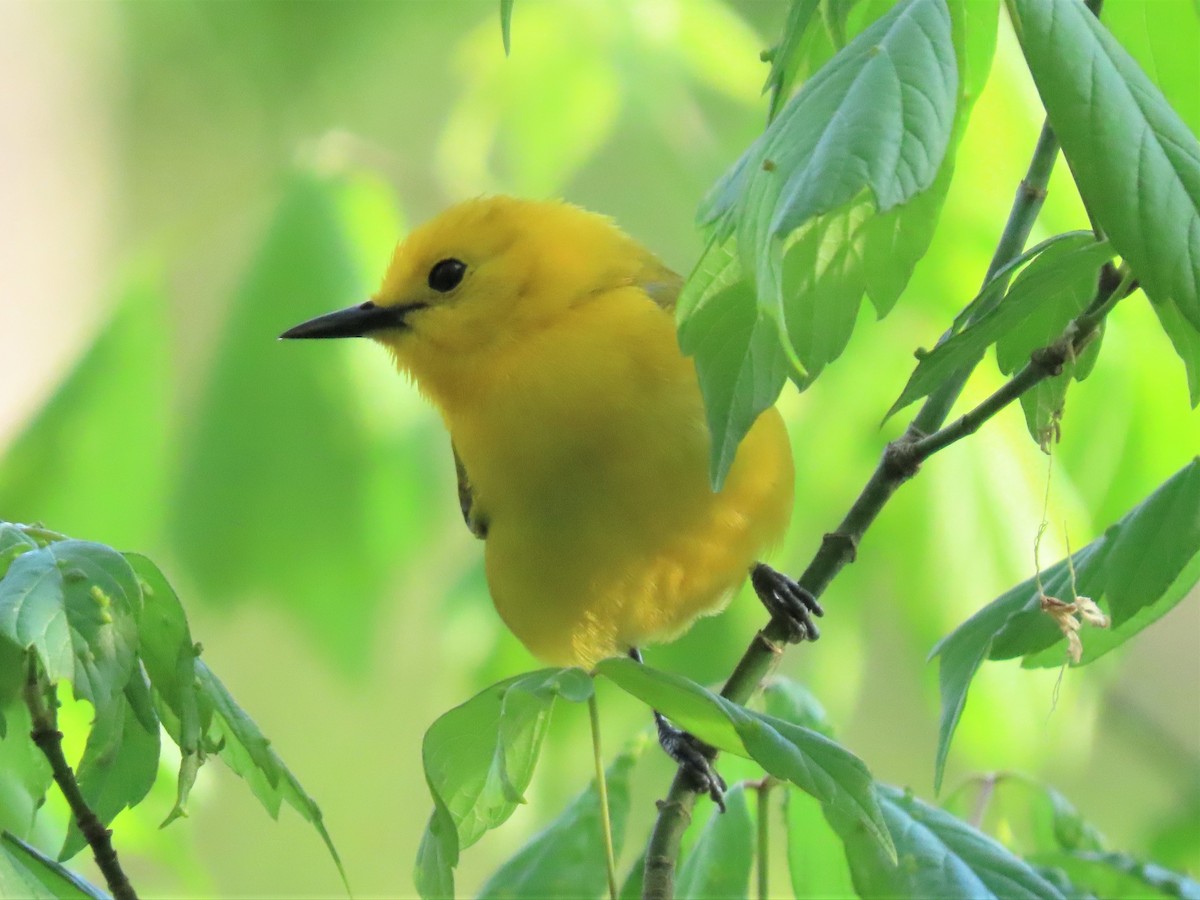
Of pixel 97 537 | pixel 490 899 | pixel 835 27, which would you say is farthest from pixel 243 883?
pixel 835 27

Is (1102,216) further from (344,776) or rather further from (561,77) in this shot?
(344,776)

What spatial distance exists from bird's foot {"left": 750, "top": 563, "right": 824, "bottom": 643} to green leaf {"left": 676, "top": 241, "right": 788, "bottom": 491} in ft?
1.99

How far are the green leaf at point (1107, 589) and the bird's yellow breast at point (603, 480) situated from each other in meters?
0.54

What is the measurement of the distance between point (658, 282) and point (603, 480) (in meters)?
0.46

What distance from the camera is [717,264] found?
0.89 metres

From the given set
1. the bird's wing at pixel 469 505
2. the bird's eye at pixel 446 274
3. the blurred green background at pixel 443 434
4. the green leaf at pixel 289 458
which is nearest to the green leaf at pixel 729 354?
the blurred green background at pixel 443 434

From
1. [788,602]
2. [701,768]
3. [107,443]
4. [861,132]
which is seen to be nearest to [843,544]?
[701,768]

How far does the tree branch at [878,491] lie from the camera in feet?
3.85

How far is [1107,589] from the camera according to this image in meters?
1.07

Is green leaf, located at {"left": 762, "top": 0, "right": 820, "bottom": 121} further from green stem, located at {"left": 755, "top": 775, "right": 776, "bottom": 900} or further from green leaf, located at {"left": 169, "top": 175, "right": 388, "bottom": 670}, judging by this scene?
green leaf, located at {"left": 169, "top": 175, "right": 388, "bottom": 670}

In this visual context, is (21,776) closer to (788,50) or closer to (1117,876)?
(788,50)

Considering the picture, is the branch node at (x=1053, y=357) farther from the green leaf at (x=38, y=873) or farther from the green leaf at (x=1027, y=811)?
the green leaf at (x=38, y=873)

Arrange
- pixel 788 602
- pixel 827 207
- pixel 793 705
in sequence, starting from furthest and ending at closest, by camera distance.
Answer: pixel 788 602, pixel 793 705, pixel 827 207

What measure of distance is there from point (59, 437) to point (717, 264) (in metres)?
1.64
